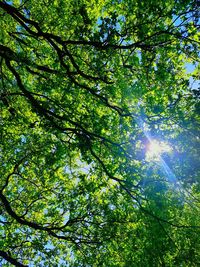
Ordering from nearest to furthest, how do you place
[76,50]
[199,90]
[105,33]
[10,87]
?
1. [105,33]
2. [199,90]
3. [76,50]
4. [10,87]

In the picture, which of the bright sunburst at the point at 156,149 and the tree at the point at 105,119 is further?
the bright sunburst at the point at 156,149

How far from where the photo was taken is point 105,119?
387 inches

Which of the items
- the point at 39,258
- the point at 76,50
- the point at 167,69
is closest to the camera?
the point at 167,69

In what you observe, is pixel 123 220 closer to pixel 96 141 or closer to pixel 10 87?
pixel 96 141

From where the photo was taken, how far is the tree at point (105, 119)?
8344 millimetres

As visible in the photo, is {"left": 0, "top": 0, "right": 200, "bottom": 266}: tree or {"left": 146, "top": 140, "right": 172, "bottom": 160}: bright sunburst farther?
{"left": 146, "top": 140, "right": 172, "bottom": 160}: bright sunburst

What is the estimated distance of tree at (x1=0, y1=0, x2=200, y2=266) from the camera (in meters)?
8.34

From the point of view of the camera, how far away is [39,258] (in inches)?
532

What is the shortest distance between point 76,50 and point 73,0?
2.40 meters

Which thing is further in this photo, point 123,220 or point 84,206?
point 84,206

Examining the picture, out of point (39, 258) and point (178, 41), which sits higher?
point (178, 41)

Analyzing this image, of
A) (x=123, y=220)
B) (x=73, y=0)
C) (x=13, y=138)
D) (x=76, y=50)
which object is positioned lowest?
(x=123, y=220)

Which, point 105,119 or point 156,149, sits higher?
point 105,119

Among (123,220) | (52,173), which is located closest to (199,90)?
(123,220)
